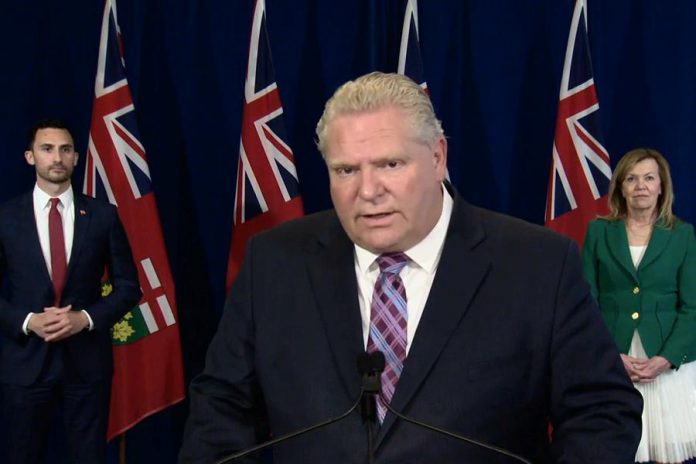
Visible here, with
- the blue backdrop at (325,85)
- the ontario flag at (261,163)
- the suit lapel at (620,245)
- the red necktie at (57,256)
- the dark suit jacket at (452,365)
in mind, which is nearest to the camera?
the dark suit jacket at (452,365)

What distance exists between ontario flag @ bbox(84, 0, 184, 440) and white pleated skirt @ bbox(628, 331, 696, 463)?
216cm

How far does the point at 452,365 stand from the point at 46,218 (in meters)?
2.54

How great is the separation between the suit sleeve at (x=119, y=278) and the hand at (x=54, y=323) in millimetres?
110

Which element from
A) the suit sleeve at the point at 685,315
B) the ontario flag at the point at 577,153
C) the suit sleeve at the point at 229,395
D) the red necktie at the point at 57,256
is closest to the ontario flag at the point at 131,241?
the red necktie at the point at 57,256

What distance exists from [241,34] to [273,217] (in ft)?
3.78

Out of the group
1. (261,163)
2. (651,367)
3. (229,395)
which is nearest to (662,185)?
(651,367)

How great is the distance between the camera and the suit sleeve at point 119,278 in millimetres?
3309

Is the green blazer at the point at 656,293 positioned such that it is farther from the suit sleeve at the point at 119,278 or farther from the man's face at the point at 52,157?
the man's face at the point at 52,157

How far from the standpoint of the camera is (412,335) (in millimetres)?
1290

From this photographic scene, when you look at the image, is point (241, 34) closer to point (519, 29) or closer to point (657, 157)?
point (519, 29)

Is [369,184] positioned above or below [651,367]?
above

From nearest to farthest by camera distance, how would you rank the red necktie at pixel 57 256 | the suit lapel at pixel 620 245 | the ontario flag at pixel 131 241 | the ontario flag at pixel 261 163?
the red necktie at pixel 57 256 < the suit lapel at pixel 620 245 < the ontario flag at pixel 131 241 < the ontario flag at pixel 261 163

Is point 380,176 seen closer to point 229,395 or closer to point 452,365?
point 452,365

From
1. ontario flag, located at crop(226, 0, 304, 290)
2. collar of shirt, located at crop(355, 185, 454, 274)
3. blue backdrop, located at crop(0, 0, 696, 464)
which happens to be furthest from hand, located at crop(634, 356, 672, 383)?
collar of shirt, located at crop(355, 185, 454, 274)
